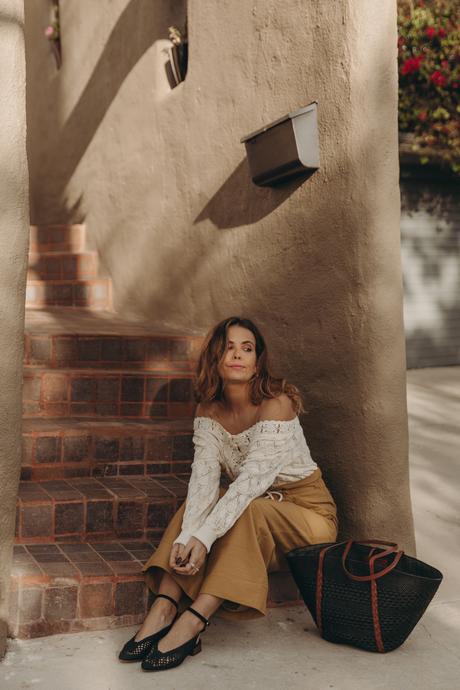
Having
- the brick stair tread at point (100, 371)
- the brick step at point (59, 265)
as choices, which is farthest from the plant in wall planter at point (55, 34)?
the brick stair tread at point (100, 371)

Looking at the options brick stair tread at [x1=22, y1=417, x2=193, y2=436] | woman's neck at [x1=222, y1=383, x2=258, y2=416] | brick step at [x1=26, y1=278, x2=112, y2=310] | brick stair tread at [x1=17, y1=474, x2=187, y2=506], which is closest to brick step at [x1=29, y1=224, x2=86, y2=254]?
brick step at [x1=26, y1=278, x2=112, y2=310]

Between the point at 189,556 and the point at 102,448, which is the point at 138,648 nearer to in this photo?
the point at 189,556

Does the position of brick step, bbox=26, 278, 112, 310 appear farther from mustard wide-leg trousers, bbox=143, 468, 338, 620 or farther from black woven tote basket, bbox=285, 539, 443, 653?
black woven tote basket, bbox=285, 539, 443, 653

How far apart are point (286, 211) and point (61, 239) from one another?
3518mm

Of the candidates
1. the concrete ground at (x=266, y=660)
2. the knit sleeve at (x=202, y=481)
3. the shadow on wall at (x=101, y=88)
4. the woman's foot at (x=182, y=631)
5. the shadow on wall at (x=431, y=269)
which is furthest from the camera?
the shadow on wall at (x=431, y=269)

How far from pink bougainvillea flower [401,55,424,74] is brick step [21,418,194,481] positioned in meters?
4.70

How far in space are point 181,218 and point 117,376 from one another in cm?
135

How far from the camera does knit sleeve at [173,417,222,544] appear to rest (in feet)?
10.6

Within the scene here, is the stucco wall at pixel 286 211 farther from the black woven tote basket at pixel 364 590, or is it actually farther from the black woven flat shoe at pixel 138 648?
the black woven flat shoe at pixel 138 648

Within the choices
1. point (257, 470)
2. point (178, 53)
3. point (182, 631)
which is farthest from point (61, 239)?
point (182, 631)

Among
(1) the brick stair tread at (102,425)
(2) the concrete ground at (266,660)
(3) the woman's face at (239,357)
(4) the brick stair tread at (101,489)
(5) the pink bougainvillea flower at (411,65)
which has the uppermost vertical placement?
(5) the pink bougainvillea flower at (411,65)

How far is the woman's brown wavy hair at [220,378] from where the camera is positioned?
3.58m

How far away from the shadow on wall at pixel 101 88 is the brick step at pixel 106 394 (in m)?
2.67

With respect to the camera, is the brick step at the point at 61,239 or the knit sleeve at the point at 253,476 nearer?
the knit sleeve at the point at 253,476
